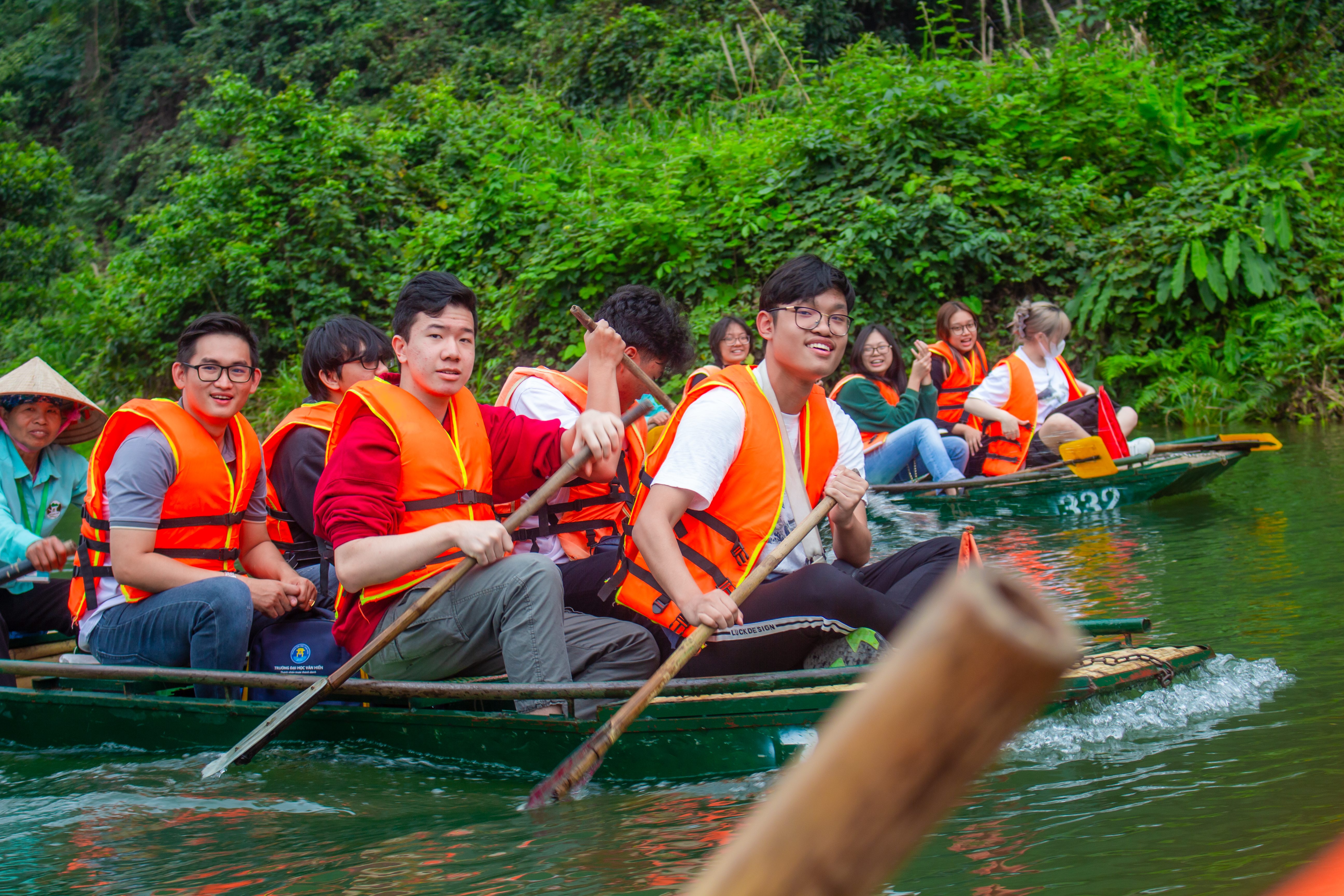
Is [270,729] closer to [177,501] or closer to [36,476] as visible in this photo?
[177,501]

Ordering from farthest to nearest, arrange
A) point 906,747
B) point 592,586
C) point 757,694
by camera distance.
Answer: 1. point 592,586
2. point 757,694
3. point 906,747

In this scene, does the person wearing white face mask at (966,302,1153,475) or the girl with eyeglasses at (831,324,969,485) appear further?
the girl with eyeglasses at (831,324,969,485)

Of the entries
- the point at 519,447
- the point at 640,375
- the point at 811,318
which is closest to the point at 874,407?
the point at 640,375

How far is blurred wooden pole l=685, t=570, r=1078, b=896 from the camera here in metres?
0.57

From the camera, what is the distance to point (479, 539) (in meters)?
2.91

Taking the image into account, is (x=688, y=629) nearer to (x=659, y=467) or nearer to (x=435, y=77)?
(x=659, y=467)

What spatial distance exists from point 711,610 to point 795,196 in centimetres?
880

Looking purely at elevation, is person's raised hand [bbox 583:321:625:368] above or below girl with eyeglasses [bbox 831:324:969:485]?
above

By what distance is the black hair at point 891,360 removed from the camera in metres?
7.46

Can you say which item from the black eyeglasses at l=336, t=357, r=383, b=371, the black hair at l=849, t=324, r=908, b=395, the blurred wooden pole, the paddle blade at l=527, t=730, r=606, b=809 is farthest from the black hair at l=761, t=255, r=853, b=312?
the black hair at l=849, t=324, r=908, b=395

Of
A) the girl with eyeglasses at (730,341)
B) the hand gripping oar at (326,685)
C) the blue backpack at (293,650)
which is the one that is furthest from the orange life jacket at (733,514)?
the girl with eyeglasses at (730,341)

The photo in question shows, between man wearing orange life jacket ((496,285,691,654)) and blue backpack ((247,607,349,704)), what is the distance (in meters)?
0.69

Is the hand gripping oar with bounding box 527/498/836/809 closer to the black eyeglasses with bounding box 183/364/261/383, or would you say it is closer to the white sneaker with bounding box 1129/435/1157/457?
the black eyeglasses with bounding box 183/364/261/383

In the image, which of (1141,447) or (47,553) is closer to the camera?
(47,553)
